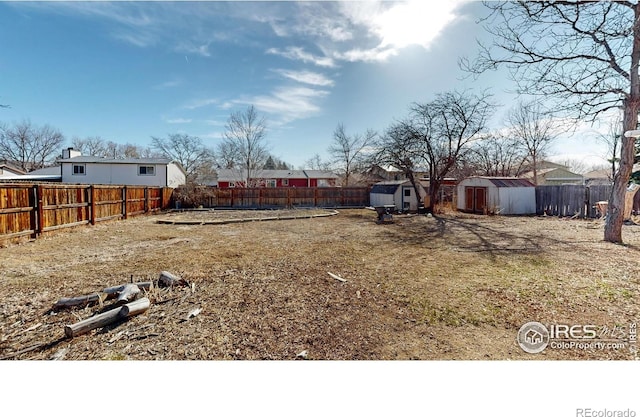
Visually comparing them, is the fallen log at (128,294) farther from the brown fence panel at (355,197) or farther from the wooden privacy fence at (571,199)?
the brown fence panel at (355,197)

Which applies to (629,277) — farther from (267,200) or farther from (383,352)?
(267,200)

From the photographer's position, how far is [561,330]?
2.58 metres

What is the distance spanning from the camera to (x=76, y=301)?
125 inches

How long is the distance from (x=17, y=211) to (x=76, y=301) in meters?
5.94

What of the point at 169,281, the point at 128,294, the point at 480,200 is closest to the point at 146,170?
the point at 169,281

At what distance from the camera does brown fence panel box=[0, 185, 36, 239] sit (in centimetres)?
632

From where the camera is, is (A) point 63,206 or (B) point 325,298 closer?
(B) point 325,298

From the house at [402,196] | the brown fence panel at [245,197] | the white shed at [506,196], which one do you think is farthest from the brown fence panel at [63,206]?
the white shed at [506,196]

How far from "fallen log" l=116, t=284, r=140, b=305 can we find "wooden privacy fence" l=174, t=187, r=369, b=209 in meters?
16.5

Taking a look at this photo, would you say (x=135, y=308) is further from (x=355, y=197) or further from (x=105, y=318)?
(x=355, y=197)

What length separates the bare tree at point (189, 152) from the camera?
111 feet

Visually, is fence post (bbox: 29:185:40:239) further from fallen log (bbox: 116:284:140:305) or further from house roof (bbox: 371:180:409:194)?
house roof (bbox: 371:180:409:194)

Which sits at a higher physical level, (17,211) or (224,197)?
(224,197)

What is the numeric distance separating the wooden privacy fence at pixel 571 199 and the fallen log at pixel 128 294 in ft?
55.8
